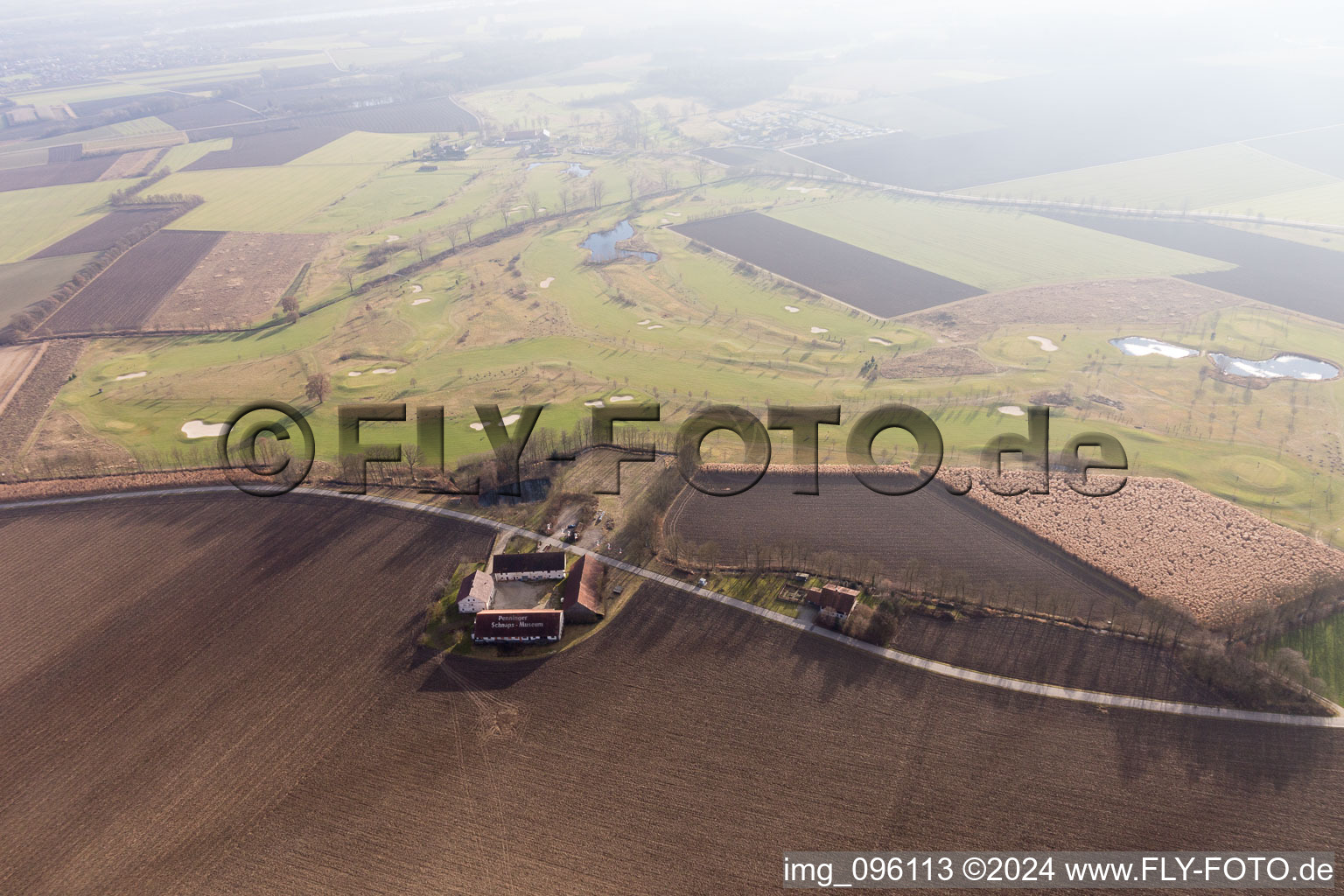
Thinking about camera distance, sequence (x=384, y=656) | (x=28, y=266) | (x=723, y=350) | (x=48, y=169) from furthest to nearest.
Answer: (x=48, y=169) < (x=28, y=266) < (x=723, y=350) < (x=384, y=656)

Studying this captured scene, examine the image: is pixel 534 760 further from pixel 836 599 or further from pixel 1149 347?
pixel 1149 347

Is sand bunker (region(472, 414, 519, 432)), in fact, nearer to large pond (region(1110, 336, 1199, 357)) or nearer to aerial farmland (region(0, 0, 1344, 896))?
aerial farmland (region(0, 0, 1344, 896))

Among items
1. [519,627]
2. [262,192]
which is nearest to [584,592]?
[519,627]

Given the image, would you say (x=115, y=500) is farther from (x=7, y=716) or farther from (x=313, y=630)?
(x=313, y=630)

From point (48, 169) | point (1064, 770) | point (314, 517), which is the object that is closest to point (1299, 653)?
point (1064, 770)

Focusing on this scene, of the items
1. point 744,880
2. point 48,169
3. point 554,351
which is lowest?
point 744,880

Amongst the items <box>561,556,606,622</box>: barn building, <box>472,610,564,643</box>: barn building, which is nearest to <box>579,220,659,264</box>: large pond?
<box>561,556,606,622</box>: barn building

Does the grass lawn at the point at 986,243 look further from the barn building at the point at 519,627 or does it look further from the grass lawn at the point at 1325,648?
the barn building at the point at 519,627
